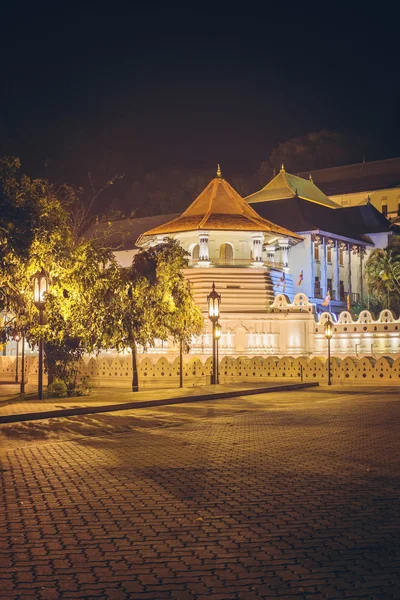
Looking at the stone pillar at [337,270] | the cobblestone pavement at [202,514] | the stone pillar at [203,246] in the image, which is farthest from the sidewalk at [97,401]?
the stone pillar at [337,270]

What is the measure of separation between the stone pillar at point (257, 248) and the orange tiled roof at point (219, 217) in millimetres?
573

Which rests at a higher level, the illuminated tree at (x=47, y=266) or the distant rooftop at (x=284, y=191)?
the distant rooftop at (x=284, y=191)

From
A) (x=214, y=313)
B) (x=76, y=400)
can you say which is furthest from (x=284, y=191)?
(x=76, y=400)

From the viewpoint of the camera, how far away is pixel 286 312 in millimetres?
45344

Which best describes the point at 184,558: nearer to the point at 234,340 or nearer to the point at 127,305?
the point at 127,305

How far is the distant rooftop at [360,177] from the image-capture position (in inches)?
3890

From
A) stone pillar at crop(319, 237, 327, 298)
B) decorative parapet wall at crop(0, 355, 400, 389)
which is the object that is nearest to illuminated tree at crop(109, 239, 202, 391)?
decorative parapet wall at crop(0, 355, 400, 389)

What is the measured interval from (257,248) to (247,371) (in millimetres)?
19516

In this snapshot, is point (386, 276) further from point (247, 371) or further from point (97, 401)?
point (97, 401)

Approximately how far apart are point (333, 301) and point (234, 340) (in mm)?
20742

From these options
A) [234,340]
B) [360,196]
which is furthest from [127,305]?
[360,196]

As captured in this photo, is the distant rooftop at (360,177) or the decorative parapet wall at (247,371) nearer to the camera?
the decorative parapet wall at (247,371)

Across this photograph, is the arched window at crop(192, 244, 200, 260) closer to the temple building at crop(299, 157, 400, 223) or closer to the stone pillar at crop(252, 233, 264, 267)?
the stone pillar at crop(252, 233, 264, 267)

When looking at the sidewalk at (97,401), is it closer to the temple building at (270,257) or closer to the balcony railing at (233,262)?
the temple building at (270,257)
